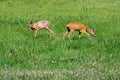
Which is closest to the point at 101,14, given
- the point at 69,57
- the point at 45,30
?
the point at 45,30

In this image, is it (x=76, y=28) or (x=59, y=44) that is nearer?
(x=59, y=44)

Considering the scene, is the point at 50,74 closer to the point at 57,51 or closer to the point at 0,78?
the point at 0,78

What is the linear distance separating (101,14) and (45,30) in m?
5.27

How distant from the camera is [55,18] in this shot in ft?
88.9

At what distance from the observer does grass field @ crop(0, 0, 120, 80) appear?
11188 mm

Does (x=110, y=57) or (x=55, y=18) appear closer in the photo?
(x=110, y=57)

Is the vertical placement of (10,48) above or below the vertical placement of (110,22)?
above

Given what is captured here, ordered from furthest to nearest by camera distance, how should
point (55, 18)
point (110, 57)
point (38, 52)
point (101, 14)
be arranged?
1. point (101, 14)
2. point (55, 18)
3. point (38, 52)
4. point (110, 57)

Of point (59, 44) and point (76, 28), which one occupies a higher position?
point (59, 44)

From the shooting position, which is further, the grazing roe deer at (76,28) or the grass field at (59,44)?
the grazing roe deer at (76,28)

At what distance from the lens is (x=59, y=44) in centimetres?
1922

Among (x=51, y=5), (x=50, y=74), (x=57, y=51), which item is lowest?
(x=51, y=5)

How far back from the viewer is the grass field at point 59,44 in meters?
11.2

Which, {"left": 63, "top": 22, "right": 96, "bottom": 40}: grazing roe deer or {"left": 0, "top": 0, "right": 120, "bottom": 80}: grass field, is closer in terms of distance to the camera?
{"left": 0, "top": 0, "right": 120, "bottom": 80}: grass field
